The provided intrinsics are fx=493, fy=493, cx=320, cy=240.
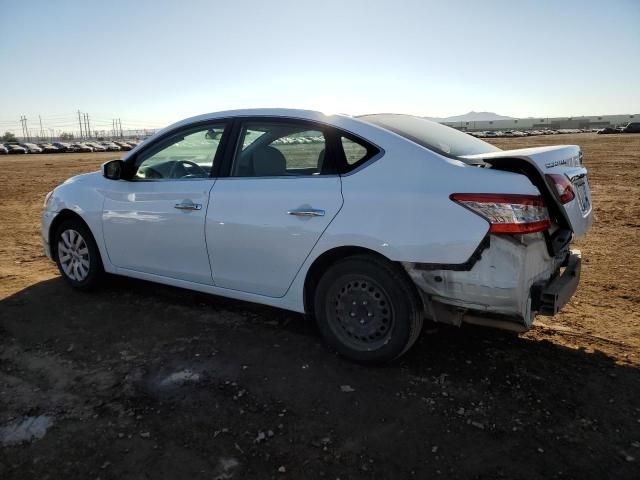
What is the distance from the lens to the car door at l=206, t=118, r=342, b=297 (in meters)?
3.37

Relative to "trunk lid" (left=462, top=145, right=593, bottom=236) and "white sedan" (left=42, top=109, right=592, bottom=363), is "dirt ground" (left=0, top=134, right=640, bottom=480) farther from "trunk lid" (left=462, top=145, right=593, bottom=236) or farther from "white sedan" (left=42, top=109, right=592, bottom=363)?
"trunk lid" (left=462, top=145, right=593, bottom=236)

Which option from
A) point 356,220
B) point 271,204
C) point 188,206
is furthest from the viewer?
point 188,206

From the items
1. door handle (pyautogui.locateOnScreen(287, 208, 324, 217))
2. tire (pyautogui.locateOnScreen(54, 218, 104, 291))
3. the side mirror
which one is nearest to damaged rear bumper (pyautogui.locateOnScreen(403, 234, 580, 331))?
door handle (pyautogui.locateOnScreen(287, 208, 324, 217))

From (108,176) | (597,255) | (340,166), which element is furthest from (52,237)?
(597,255)

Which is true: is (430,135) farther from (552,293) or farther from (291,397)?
(291,397)

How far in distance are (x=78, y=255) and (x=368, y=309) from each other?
3.12 m

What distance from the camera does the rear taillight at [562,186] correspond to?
9.64ft

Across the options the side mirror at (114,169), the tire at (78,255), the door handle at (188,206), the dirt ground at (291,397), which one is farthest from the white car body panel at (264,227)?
the tire at (78,255)

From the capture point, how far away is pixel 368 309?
3.30 metres

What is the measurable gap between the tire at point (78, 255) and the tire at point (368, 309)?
250cm

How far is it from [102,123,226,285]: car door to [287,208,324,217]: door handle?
0.83m

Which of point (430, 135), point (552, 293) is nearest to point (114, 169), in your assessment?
point (430, 135)

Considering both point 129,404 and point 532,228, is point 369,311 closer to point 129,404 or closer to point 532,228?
point 532,228

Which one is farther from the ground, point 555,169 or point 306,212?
point 555,169
